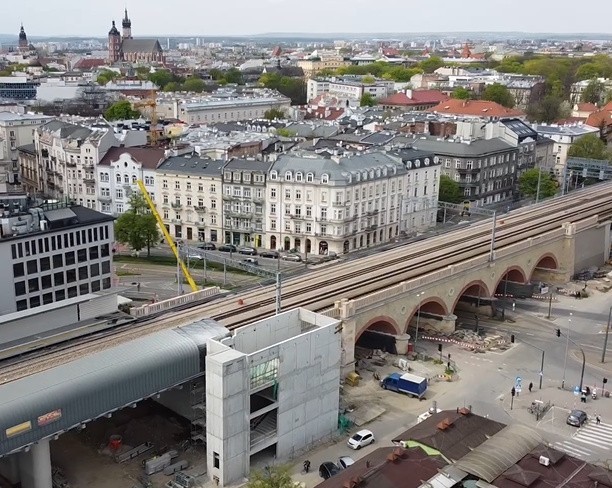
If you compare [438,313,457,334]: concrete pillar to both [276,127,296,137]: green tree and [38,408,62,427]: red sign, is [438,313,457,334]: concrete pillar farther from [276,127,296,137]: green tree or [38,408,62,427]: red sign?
[276,127,296,137]: green tree

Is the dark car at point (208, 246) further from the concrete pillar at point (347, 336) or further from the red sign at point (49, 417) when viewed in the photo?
the red sign at point (49, 417)

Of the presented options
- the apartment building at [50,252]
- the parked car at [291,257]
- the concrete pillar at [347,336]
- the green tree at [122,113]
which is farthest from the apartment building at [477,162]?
the green tree at [122,113]

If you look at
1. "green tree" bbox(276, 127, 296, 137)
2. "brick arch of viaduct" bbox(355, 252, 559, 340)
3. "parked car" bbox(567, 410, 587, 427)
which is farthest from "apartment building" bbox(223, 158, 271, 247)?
"parked car" bbox(567, 410, 587, 427)

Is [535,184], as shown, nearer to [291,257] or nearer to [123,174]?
[291,257]

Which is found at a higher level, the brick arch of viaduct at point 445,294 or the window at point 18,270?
the window at point 18,270

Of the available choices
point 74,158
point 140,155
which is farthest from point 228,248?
point 74,158
